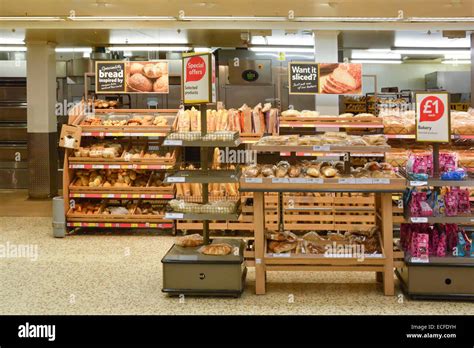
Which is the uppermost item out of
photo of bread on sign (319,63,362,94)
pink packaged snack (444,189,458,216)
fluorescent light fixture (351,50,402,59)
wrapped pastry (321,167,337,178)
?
fluorescent light fixture (351,50,402,59)

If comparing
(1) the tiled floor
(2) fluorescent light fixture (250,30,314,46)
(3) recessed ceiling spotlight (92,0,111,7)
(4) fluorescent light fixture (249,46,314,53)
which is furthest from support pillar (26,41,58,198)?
(1) the tiled floor

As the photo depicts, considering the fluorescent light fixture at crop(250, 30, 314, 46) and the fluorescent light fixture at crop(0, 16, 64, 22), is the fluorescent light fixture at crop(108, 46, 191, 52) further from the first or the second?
the fluorescent light fixture at crop(0, 16, 64, 22)

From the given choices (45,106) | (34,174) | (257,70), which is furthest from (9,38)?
(257,70)

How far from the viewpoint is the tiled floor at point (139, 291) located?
16.6ft

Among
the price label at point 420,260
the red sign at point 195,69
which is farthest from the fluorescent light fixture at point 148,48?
the price label at point 420,260

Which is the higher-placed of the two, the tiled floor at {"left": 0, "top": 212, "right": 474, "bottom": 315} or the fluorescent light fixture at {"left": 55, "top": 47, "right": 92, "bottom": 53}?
the fluorescent light fixture at {"left": 55, "top": 47, "right": 92, "bottom": 53}

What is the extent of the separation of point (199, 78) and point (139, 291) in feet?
6.96

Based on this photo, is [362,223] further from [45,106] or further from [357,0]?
[45,106]

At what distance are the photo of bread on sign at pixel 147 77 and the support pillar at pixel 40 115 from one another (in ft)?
12.3

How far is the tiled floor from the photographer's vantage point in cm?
507

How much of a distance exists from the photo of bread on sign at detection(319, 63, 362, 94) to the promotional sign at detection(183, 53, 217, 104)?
143 inches

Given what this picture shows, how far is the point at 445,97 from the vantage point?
17.7ft

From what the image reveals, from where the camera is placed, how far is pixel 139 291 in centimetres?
563
